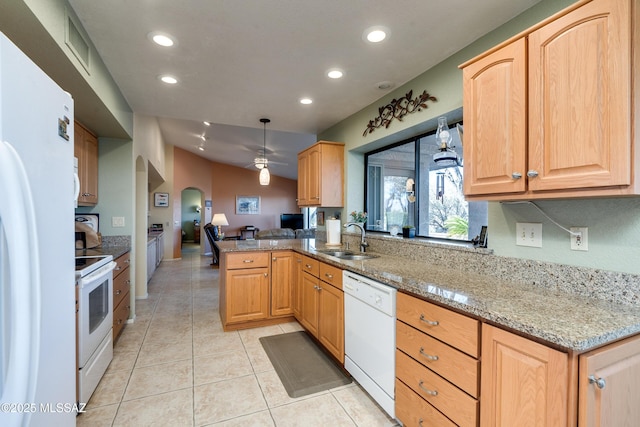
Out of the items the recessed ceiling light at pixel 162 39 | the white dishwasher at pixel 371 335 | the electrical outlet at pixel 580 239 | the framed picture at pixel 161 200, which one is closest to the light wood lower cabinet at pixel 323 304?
the white dishwasher at pixel 371 335

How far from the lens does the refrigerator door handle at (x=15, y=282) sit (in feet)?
2.48

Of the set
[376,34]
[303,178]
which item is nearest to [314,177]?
[303,178]

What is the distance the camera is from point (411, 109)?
101 inches

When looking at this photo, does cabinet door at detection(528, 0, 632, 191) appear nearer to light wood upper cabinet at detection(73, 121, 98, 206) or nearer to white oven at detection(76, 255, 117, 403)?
white oven at detection(76, 255, 117, 403)

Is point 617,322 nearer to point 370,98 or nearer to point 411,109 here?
point 411,109

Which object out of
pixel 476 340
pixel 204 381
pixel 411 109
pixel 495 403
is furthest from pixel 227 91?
pixel 495 403

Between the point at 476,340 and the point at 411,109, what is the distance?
1.97 m

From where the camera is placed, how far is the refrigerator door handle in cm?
76

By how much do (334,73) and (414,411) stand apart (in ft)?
8.06

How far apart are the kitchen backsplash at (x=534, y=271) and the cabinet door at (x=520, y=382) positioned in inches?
23.5

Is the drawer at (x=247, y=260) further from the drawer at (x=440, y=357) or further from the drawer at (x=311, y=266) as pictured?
the drawer at (x=440, y=357)

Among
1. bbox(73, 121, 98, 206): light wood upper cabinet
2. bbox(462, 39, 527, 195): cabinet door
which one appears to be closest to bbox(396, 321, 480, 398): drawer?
bbox(462, 39, 527, 195): cabinet door

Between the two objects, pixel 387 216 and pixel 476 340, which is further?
pixel 387 216

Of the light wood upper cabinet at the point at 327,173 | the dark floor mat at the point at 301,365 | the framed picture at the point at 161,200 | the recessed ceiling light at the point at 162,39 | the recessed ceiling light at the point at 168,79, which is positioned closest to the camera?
the recessed ceiling light at the point at 162,39
